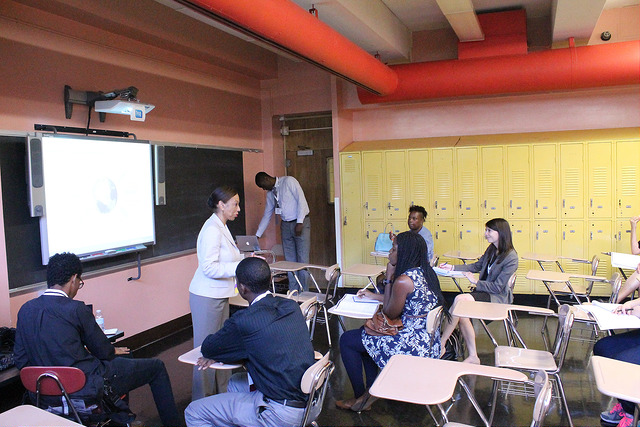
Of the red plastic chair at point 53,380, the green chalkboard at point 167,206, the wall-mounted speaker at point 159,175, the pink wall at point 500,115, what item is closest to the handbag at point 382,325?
the red plastic chair at point 53,380

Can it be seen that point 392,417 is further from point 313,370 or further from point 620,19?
point 620,19

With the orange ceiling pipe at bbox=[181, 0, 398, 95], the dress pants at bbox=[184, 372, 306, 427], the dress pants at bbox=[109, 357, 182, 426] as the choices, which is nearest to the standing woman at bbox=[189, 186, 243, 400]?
the dress pants at bbox=[109, 357, 182, 426]

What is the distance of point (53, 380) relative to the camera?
2730mm

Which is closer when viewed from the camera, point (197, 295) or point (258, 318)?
point (258, 318)

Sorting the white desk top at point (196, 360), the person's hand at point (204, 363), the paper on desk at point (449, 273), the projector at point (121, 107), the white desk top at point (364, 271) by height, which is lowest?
the white desk top at point (196, 360)

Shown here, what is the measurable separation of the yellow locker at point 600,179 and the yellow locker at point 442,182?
1.64 meters

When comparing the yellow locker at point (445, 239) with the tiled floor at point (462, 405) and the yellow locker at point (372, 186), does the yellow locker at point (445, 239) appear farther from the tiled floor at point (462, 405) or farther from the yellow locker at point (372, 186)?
the tiled floor at point (462, 405)

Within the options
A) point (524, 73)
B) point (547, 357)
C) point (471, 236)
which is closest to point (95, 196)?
point (547, 357)

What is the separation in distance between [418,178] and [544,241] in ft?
5.85

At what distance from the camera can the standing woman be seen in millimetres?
3508

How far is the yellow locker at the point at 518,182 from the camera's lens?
6.50m

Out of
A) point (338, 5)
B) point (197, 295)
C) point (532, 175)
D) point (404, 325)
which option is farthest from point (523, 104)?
point (197, 295)

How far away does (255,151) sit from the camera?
7582 millimetres

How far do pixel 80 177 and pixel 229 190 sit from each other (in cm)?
169
